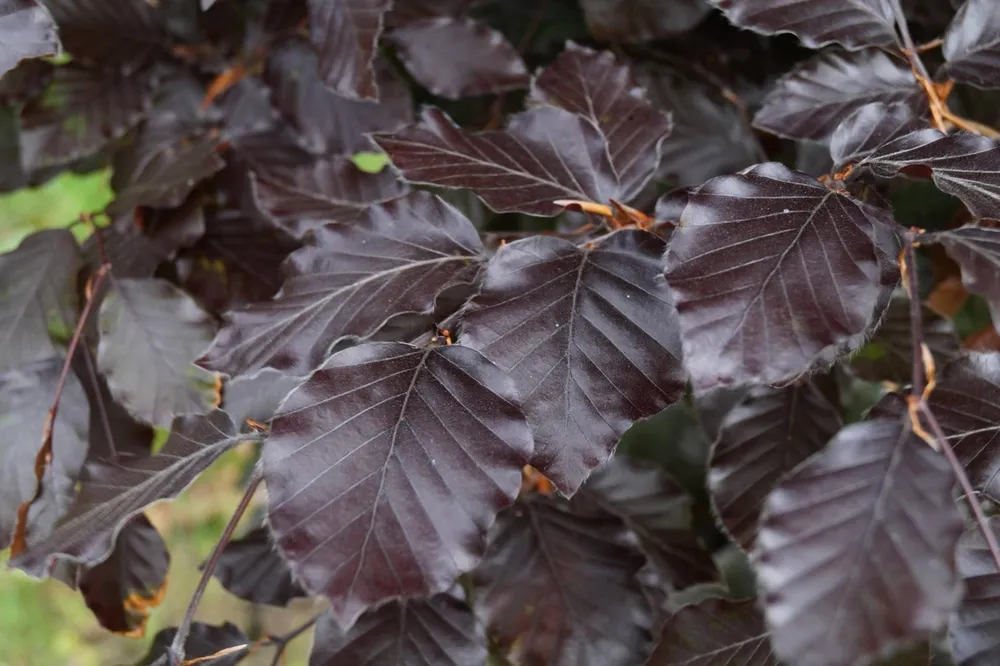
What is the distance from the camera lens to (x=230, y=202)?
0.89 meters

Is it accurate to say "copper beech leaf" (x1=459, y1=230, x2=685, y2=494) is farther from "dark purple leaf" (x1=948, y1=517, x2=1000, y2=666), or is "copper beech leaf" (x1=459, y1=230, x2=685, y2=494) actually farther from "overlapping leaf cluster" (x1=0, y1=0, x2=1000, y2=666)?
"dark purple leaf" (x1=948, y1=517, x2=1000, y2=666)

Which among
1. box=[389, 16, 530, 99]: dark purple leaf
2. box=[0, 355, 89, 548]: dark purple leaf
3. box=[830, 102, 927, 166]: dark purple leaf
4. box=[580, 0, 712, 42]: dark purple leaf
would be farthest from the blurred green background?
box=[830, 102, 927, 166]: dark purple leaf

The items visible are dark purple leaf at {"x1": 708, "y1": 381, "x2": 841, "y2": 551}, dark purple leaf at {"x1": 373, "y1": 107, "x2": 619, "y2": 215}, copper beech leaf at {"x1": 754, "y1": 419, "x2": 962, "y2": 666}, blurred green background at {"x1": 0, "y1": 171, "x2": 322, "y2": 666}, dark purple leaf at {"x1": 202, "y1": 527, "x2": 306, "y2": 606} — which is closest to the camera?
copper beech leaf at {"x1": 754, "y1": 419, "x2": 962, "y2": 666}

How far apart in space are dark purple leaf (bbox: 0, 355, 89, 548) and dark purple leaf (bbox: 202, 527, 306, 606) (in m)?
0.16

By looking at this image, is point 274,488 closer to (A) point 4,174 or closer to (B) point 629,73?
(B) point 629,73

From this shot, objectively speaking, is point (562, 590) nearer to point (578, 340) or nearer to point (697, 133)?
point (578, 340)

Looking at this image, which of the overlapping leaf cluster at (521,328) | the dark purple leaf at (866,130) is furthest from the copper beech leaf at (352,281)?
the dark purple leaf at (866,130)

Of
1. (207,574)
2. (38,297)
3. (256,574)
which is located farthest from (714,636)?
(38,297)

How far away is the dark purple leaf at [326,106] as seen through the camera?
882 millimetres

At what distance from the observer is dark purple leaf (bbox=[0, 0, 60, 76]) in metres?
0.59

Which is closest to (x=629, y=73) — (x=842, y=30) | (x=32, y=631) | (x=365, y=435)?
(x=842, y=30)

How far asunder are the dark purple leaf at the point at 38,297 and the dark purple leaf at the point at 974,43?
0.81 meters

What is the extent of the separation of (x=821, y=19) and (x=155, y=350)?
0.61 m

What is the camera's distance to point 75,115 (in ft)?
2.94
